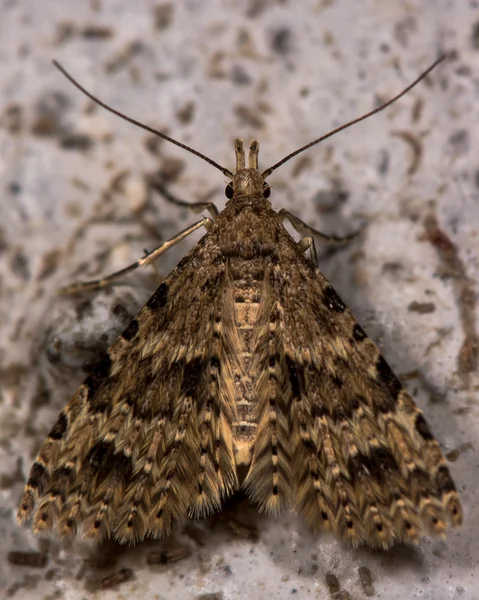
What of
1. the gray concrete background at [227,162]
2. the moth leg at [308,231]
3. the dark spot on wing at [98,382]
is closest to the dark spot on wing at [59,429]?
the dark spot on wing at [98,382]

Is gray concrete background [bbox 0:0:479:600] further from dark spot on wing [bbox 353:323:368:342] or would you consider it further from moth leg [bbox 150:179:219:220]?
dark spot on wing [bbox 353:323:368:342]

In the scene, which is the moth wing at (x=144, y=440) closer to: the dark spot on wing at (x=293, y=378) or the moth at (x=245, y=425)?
the moth at (x=245, y=425)

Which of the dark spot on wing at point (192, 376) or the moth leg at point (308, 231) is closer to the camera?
the dark spot on wing at point (192, 376)

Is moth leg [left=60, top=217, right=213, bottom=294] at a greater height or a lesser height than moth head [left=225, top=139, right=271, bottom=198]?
lesser

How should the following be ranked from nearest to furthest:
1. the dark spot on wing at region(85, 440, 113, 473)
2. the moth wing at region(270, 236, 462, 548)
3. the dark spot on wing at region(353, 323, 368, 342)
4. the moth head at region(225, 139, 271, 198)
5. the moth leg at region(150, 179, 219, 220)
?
1. the moth wing at region(270, 236, 462, 548)
2. the dark spot on wing at region(85, 440, 113, 473)
3. the dark spot on wing at region(353, 323, 368, 342)
4. the moth head at region(225, 139, 271, 198)
5. the moth leg at region(150, 179, 219, 220)


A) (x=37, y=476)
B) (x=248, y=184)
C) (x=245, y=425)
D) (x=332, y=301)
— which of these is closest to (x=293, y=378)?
(x=245, y=425)

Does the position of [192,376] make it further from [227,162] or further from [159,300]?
[227,162]

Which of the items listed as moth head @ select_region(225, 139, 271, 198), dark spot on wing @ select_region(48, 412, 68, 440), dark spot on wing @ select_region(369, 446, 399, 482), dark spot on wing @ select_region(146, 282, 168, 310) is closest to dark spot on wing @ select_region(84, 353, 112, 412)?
dark spot on wing @ select_region(48, 412, 68, 440)

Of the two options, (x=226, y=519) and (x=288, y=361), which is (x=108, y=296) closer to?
(x=288, y=361)
